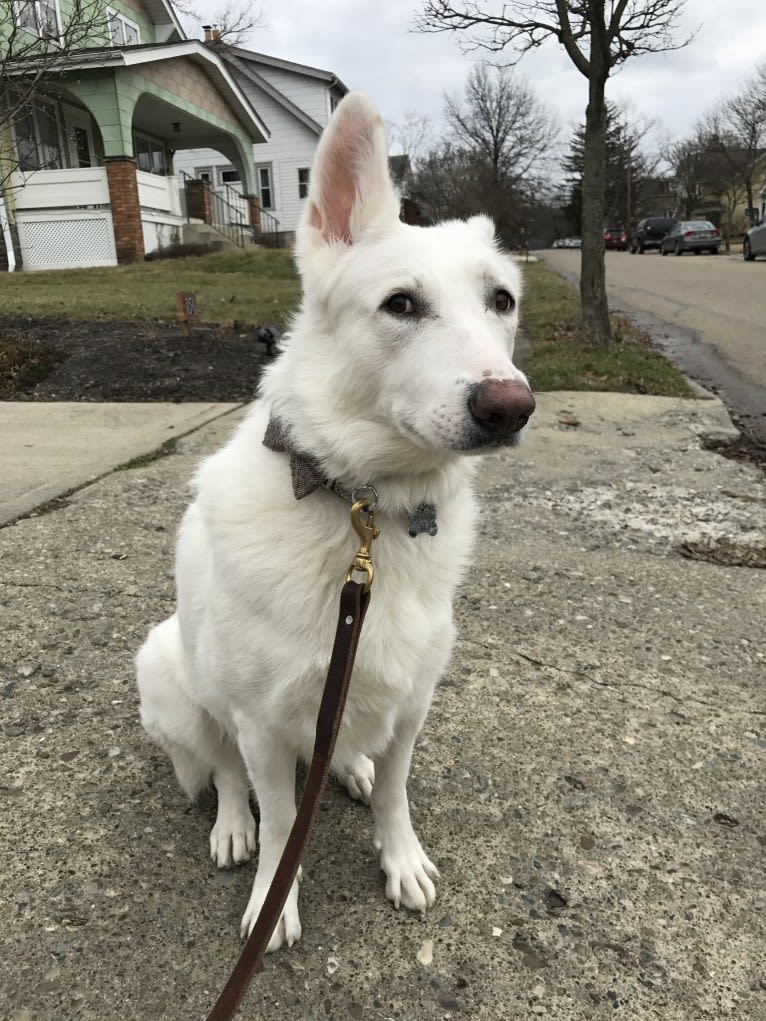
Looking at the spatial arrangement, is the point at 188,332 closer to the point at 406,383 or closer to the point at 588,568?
the point at 588,568

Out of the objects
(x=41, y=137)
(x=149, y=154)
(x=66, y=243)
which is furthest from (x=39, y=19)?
(x=149, y=154)

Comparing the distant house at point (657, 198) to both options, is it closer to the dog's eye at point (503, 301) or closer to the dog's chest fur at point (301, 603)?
the dog's eye at point (503, 301)

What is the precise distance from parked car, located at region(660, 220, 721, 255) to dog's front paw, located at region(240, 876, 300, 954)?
36.6m

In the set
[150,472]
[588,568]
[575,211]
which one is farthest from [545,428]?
[575,211]

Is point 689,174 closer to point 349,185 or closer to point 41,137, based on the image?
point 41,137

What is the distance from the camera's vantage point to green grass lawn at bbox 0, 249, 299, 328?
1067 cm

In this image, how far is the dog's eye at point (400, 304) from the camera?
5.59 feet

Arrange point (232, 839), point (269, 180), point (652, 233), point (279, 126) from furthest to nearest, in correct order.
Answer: point (652, 233) → point (269, 180) → point (279, 126) → point (232, 839)

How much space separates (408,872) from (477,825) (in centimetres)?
31

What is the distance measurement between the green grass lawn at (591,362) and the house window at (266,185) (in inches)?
987

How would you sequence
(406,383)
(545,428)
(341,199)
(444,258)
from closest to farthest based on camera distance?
(406,383)
(444,258)
(341,199)
(545,428)

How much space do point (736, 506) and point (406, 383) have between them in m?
3.41

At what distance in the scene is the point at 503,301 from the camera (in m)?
1.85

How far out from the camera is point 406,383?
5.32 ft
